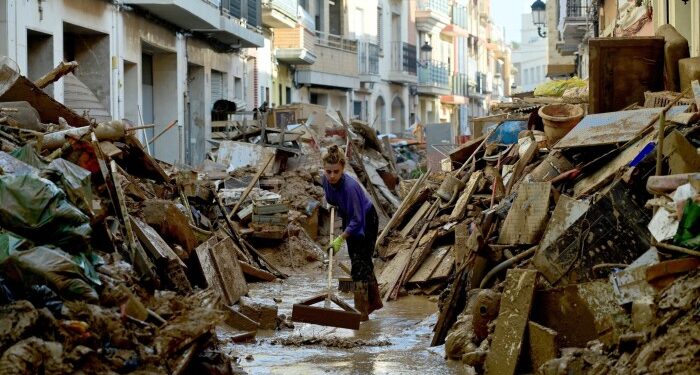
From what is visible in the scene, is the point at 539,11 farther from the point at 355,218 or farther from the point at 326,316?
the point at 326,316

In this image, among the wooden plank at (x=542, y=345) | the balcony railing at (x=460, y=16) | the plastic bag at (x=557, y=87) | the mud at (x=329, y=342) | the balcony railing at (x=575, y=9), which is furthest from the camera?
the balcony railing at (x=460, y=16)

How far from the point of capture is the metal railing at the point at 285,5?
31.8 meters

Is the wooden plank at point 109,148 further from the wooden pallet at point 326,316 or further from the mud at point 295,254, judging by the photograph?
the mud at point 295,254

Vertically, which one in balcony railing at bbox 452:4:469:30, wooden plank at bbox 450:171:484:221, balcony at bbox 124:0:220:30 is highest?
balcony railing at bbox 452:4:469:30

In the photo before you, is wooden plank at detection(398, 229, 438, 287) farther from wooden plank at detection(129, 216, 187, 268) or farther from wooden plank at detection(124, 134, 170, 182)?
wooden plank at detection(129, 216, 187, 268)

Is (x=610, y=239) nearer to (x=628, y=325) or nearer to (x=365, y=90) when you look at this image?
(x=628, y=325)

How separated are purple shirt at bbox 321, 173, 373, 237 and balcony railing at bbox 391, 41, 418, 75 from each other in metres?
40.6

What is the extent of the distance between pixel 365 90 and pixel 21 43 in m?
A: 30.5

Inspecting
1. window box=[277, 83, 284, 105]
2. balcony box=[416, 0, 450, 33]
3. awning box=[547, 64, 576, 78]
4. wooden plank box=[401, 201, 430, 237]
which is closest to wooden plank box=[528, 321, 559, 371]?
wooden plank box=[401, 201, 430, 237]

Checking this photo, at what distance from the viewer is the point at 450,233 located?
12727 millimetres

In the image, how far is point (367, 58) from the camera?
44469 mm

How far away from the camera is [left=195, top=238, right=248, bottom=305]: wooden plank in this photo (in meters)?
10.6

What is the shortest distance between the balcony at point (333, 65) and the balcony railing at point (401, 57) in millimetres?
7349

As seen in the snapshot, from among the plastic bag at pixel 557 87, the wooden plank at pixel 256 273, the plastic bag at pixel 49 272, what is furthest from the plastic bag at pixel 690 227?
the plastic bag at pixel 557 87
